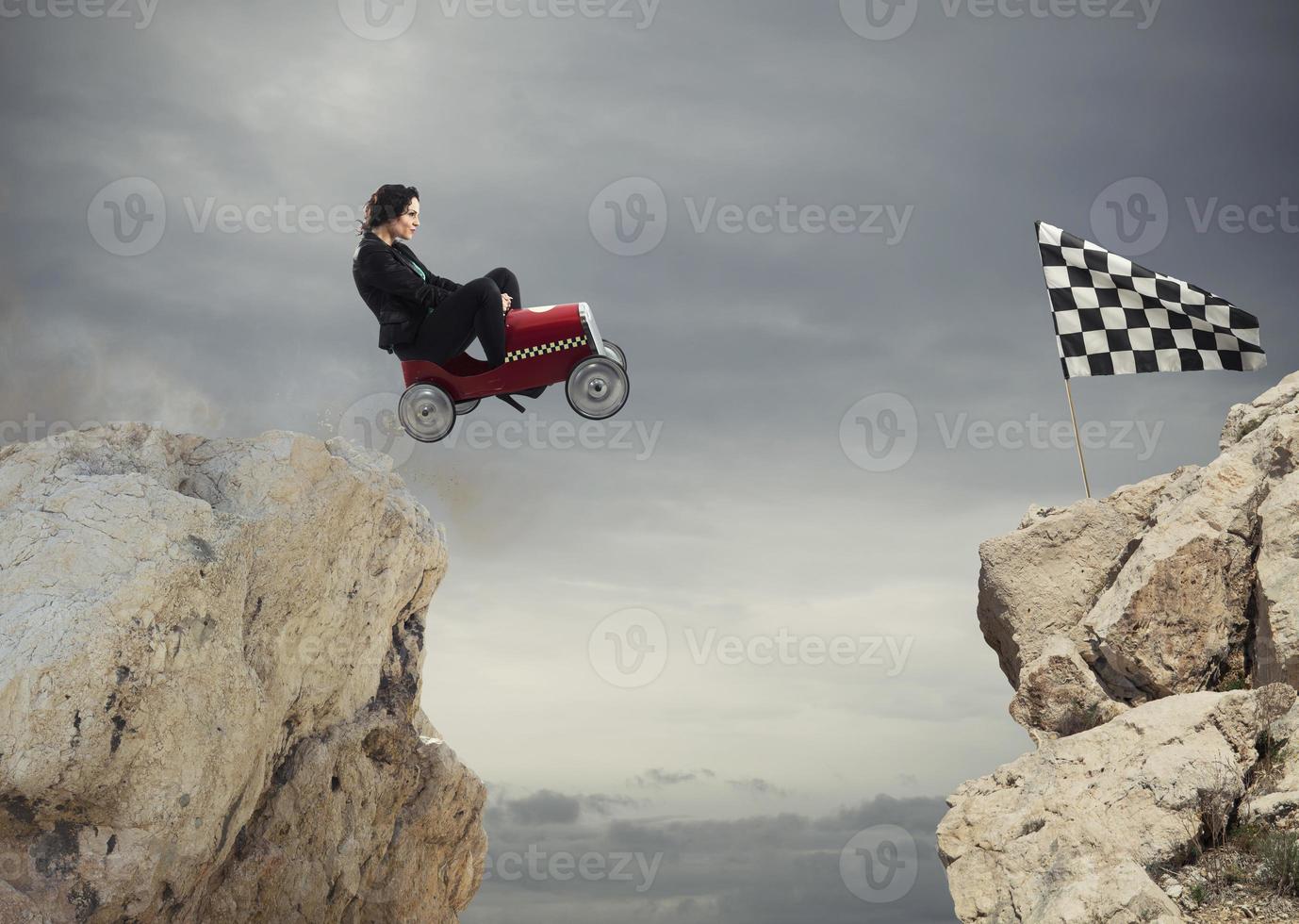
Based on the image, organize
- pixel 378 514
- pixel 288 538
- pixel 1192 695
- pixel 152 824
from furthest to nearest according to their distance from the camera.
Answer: pixel 378 514 < pixel 288 538 < pixel 152 824 < pixel 1192 695

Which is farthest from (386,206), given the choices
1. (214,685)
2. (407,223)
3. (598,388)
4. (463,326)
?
(214,685)

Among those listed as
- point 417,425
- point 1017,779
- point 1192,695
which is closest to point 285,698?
point 417,425

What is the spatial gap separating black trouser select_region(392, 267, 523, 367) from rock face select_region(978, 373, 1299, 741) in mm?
6135

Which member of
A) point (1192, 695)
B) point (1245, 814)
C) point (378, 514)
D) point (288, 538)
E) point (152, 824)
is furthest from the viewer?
point (378, 514)

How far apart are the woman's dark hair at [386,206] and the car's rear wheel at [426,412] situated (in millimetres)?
1517

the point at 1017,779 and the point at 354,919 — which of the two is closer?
the point at 1017,779

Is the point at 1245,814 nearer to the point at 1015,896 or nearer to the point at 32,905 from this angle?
the point at 1015,896

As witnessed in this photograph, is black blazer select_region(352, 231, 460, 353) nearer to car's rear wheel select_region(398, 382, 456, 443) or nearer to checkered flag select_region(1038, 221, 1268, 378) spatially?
car's rear wheel select_region(398, 382, 456, 443)

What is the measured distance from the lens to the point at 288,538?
12.3m

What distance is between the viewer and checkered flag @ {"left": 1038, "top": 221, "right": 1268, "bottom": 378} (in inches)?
526

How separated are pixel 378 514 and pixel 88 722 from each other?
4188mm

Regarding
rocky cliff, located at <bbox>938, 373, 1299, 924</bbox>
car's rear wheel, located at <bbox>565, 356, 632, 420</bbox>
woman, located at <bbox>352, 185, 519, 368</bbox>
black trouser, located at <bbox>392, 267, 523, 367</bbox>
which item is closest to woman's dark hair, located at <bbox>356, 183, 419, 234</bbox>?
woman, located at <bbox>352, 185, 519, 368</bbox>

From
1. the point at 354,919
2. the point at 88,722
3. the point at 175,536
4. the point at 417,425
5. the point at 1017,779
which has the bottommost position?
the point at 354,919

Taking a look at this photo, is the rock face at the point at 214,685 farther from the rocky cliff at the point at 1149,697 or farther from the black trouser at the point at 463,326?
the rocky cliff at the point at 1149,697
